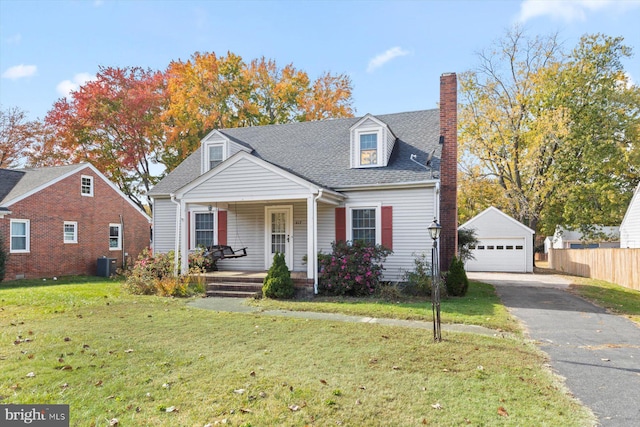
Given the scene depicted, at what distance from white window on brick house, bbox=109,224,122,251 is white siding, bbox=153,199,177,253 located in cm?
699

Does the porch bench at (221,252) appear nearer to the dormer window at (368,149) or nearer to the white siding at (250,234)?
the white siding at (250,234)

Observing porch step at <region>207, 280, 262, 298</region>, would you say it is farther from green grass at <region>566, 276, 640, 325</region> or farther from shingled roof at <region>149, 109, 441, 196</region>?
green grass at <region>566, 276, 640, 325</region>

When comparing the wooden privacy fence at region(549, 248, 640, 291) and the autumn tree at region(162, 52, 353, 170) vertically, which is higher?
the autumn tree at region(162, 52, 353, 170)

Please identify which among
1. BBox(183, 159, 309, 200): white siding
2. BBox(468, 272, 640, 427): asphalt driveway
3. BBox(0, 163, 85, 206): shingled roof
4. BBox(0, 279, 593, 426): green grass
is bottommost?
BBox(468, 272, 640, 427): asphalt driveway

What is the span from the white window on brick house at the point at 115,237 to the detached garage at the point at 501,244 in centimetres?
1928

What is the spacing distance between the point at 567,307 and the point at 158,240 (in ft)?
45.1

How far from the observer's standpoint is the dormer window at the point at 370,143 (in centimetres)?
1377

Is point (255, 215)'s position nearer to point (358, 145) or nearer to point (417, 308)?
point (358, 145)

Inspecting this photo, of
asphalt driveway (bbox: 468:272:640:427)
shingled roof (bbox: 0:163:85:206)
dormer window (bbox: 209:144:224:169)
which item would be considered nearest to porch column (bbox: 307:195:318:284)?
asphalt driveway (bbox: 468:272:640:427)

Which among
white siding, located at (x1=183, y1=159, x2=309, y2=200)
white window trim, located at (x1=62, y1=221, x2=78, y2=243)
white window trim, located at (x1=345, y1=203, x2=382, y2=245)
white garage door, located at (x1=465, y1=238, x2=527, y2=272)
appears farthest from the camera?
white garage door, located at (x1=465, y1=238, x2=527, y2=272)

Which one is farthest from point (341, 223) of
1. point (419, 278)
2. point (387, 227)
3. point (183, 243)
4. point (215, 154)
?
point (215, 154)

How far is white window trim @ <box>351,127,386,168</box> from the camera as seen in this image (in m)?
13.8

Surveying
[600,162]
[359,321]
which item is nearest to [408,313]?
[359,321]

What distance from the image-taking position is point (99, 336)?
6805 millimetres
